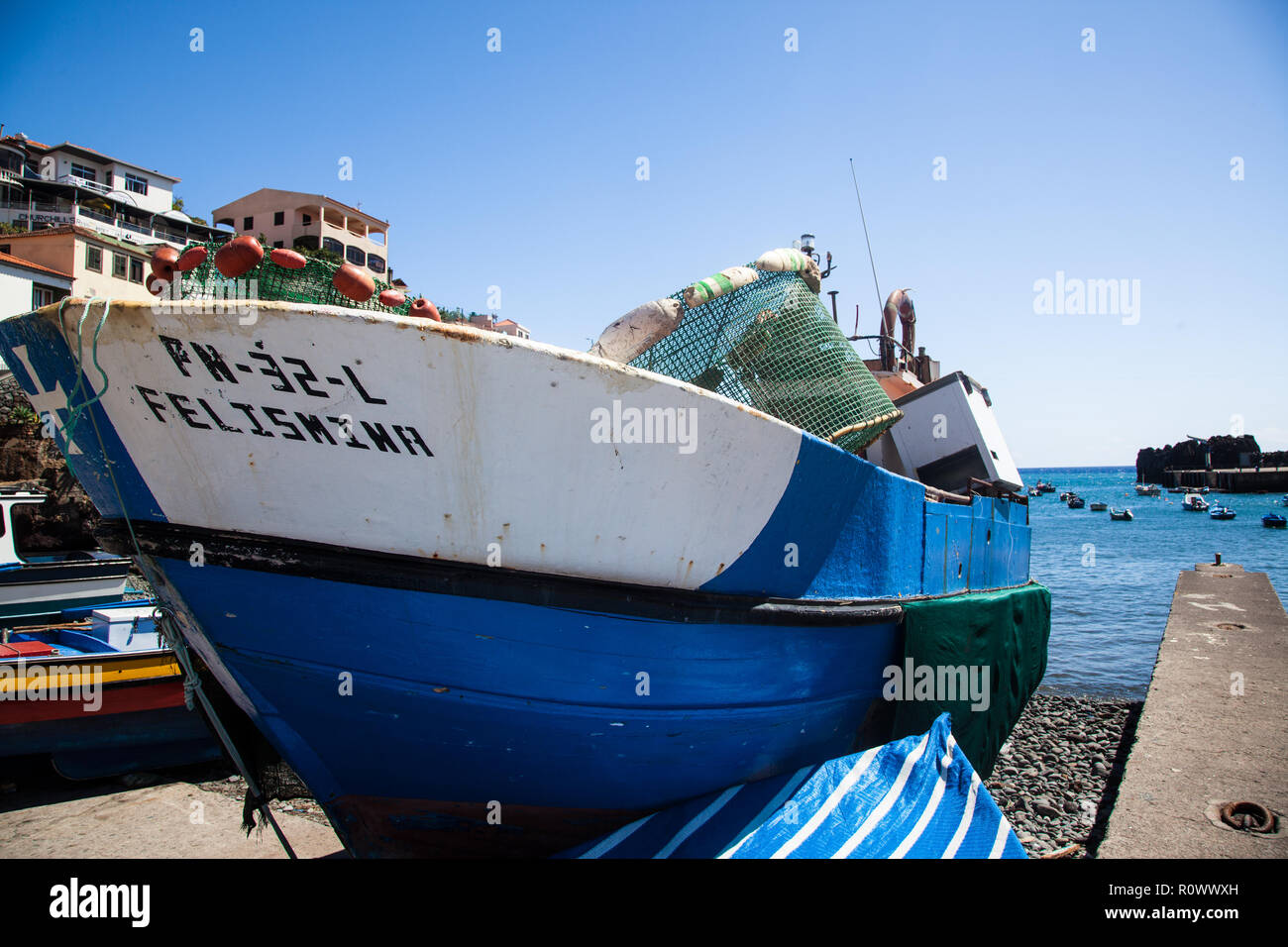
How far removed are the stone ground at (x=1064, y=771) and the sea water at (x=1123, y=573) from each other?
161 centimetres

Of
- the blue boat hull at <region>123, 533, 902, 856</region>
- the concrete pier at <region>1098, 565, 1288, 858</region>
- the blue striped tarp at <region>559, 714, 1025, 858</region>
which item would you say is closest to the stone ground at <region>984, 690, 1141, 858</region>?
the concrete pier at <region>1098, 565, 1288, 858</region>

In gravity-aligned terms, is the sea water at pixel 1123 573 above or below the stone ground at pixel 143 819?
below

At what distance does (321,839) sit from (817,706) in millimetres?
3966

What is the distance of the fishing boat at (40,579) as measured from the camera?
975 centimetres

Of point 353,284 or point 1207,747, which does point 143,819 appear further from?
point 1207,747

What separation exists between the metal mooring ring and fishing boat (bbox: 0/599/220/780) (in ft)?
25.7

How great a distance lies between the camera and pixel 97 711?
21.6ft

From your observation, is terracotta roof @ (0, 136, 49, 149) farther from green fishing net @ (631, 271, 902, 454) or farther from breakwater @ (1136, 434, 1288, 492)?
breakwater @ (1136, 434, 1288, 492)

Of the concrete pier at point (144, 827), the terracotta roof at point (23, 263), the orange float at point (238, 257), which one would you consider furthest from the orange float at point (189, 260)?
the terracotta roof at point (23, 263)

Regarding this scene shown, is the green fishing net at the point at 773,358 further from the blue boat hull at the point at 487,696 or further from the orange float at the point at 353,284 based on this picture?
the orange float at the point at 353,284

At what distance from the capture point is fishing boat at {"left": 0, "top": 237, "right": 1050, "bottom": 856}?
2598 mm

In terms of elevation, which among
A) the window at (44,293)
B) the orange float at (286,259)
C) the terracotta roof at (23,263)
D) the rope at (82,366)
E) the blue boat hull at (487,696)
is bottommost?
the blue boat hull at (487,696)
